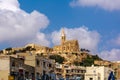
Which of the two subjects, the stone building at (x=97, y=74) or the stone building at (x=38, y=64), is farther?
the stone building at (x=97, y=74)

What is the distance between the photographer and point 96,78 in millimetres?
139750

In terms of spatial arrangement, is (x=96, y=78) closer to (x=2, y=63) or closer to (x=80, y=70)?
(x=80, y=70)

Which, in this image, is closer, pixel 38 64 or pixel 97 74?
pixel 38 64

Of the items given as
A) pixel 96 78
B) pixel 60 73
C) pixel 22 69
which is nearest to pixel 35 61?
pixel 22 69

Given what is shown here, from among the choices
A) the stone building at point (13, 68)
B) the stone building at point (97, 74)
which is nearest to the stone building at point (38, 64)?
the stone building at point (13, 68)

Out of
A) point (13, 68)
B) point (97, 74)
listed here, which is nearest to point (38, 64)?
point (13, 68)

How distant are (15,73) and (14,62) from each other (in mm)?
2116

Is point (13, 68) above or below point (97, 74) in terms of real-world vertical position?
below

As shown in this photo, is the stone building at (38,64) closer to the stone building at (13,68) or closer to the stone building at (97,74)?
the stone building at (13,68)

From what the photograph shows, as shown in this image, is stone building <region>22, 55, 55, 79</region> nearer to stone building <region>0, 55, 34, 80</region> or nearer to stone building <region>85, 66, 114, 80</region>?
stone building <region>0, 55, 34, 80</region>

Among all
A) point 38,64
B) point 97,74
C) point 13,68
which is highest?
point 38,64

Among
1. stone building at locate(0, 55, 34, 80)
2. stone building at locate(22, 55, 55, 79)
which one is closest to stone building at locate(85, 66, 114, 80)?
stone building at locate(22, 55, 55, 79)

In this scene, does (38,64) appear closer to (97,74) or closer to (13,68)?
(13,68)

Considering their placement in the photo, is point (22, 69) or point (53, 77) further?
point (53, 77)
